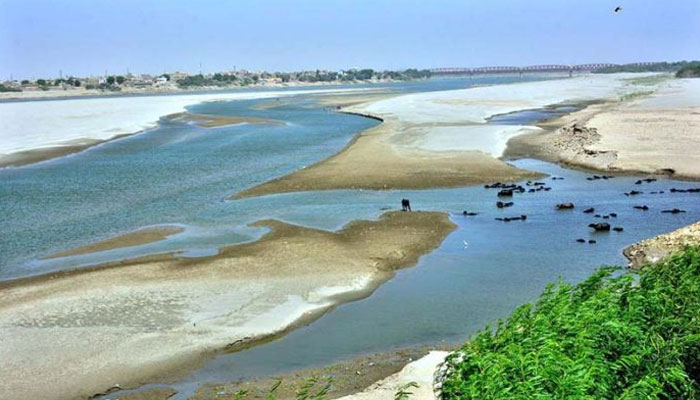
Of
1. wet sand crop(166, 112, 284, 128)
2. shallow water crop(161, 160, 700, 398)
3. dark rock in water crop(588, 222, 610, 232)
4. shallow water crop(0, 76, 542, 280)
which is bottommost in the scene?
shallow water crop(161, 160, 700, 398)

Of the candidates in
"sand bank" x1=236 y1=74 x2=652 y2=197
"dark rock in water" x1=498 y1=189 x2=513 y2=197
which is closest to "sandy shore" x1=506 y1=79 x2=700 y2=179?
"sand bank" x1=236 y1=74 x2=652 y2=197

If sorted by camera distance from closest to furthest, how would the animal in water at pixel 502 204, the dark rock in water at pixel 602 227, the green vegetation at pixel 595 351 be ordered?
the green vegetation at pixel 595 351 → the dark rock in water at pixel 602 227 → the animal in water at pixel 502 204

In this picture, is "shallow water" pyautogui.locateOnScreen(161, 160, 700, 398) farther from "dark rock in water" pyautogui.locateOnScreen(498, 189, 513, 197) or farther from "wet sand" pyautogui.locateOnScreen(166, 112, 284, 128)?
"wet sand" pyautogui.locateOnScreen(166, 112, 284, 128)

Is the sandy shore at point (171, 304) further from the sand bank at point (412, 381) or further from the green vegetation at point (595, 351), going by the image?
the green vegetation at point (595, 351)

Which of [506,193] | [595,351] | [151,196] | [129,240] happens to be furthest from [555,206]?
[595,351]

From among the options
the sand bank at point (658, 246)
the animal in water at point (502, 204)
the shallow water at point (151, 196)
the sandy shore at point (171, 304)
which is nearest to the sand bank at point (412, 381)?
the sandy shore at point (171, 304)

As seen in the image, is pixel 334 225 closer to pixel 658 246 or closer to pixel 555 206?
pixel 555 206
